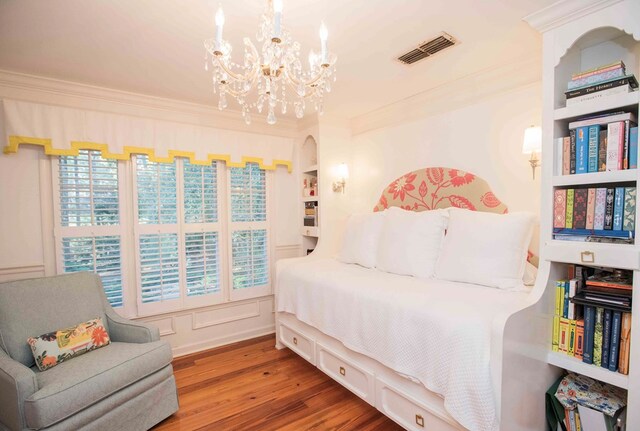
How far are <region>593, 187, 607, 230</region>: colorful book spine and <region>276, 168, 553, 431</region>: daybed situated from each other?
0.41 m

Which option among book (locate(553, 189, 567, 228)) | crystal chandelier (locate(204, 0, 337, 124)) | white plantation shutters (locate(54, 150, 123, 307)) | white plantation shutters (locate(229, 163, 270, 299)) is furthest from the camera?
white plantation shutters (locate(229, 163, 270, 299))

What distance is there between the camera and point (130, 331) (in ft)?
7.16

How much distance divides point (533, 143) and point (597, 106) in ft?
1.76

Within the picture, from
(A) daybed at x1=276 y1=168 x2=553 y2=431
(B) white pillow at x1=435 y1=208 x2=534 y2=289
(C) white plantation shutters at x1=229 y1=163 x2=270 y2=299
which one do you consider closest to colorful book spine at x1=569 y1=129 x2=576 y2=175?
(B) white pillow at x1=435 y1=208 x2=534 y2=289

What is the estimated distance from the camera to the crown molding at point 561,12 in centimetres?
145

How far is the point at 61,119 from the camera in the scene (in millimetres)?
2424

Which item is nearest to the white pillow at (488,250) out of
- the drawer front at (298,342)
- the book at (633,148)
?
the book at (633,148)

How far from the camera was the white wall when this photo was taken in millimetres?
2158

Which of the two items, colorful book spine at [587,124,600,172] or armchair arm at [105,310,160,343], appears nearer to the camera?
colorful book spine at [587,124,600,172]

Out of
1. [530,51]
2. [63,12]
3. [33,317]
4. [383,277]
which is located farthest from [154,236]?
[530,51]

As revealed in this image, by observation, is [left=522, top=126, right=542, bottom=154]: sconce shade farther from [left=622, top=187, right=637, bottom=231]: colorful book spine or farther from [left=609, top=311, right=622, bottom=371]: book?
[left=609, top=311, right=622, bottom=371]: book

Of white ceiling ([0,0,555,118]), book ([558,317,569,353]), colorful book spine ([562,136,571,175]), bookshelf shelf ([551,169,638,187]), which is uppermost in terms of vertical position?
white ceiling ([0,0,555,118])

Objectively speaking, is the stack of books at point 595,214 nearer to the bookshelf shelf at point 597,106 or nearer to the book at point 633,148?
the book at point 633,148

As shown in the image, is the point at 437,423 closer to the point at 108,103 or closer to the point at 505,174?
the point at 505,174
